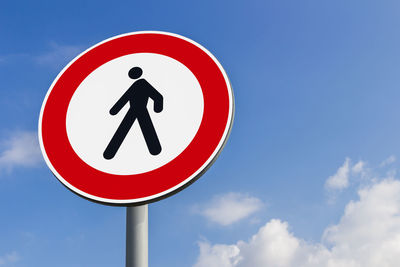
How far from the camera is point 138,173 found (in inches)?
53.8

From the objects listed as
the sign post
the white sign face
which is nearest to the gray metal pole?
the sign post

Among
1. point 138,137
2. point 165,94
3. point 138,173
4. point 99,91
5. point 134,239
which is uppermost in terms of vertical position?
point 99,91

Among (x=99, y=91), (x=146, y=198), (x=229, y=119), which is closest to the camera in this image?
(x=146, y=198)

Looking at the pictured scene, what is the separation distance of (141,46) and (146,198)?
661mm

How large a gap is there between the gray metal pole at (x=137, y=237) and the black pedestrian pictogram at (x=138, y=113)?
19 centimetres

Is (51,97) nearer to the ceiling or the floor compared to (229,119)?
nearer to the ceiling

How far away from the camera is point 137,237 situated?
1315 mm

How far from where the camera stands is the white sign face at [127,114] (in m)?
1.40

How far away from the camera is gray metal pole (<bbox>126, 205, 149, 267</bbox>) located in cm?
129

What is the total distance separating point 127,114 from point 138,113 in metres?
0.05

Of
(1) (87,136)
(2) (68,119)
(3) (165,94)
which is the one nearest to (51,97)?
(2) (68,119)

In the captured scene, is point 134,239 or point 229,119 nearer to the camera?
point 134,239

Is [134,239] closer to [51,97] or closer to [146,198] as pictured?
[146,198]

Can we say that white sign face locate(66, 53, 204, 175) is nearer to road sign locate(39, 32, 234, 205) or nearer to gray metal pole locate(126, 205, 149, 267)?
road sign locate(39, 32, 234, 205)
